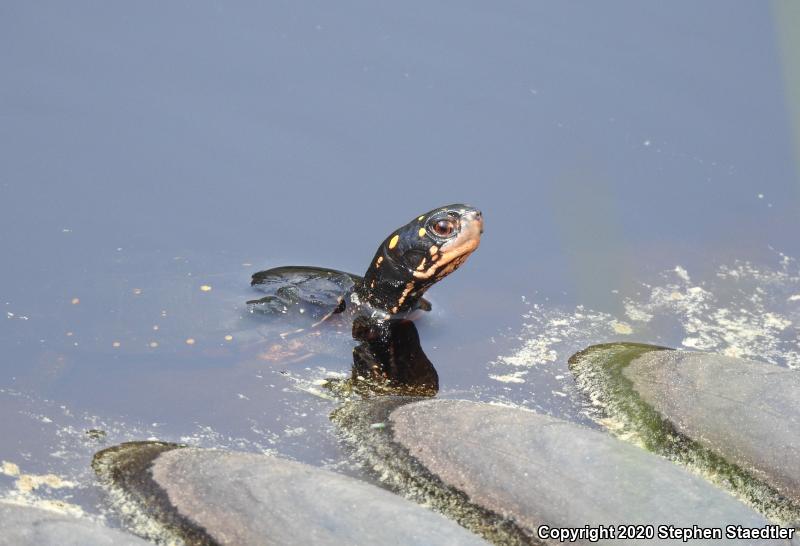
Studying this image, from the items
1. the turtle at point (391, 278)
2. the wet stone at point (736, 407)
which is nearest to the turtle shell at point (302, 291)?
Result: the turtle at point (391, 278)

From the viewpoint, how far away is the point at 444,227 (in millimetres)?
5637

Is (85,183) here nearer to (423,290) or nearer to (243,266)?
(243,266)

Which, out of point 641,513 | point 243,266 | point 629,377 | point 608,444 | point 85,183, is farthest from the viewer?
point 85,183

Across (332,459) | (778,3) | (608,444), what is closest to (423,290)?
(332,459)

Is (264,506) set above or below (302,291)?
below

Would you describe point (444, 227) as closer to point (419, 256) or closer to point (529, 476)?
point (419, 256)

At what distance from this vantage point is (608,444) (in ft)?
13.4

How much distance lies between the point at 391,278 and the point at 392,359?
0.48 m

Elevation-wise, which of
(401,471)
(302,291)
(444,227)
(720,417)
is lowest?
(401,471)

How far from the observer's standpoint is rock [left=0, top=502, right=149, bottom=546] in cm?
335

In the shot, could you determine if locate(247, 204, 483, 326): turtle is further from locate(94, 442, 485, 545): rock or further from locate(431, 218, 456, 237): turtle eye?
locate(94, 442, 485, 545): rock

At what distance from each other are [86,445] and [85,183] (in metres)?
2.71

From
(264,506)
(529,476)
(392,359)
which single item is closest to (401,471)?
(529,476)

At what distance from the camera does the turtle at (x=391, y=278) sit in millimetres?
5648
